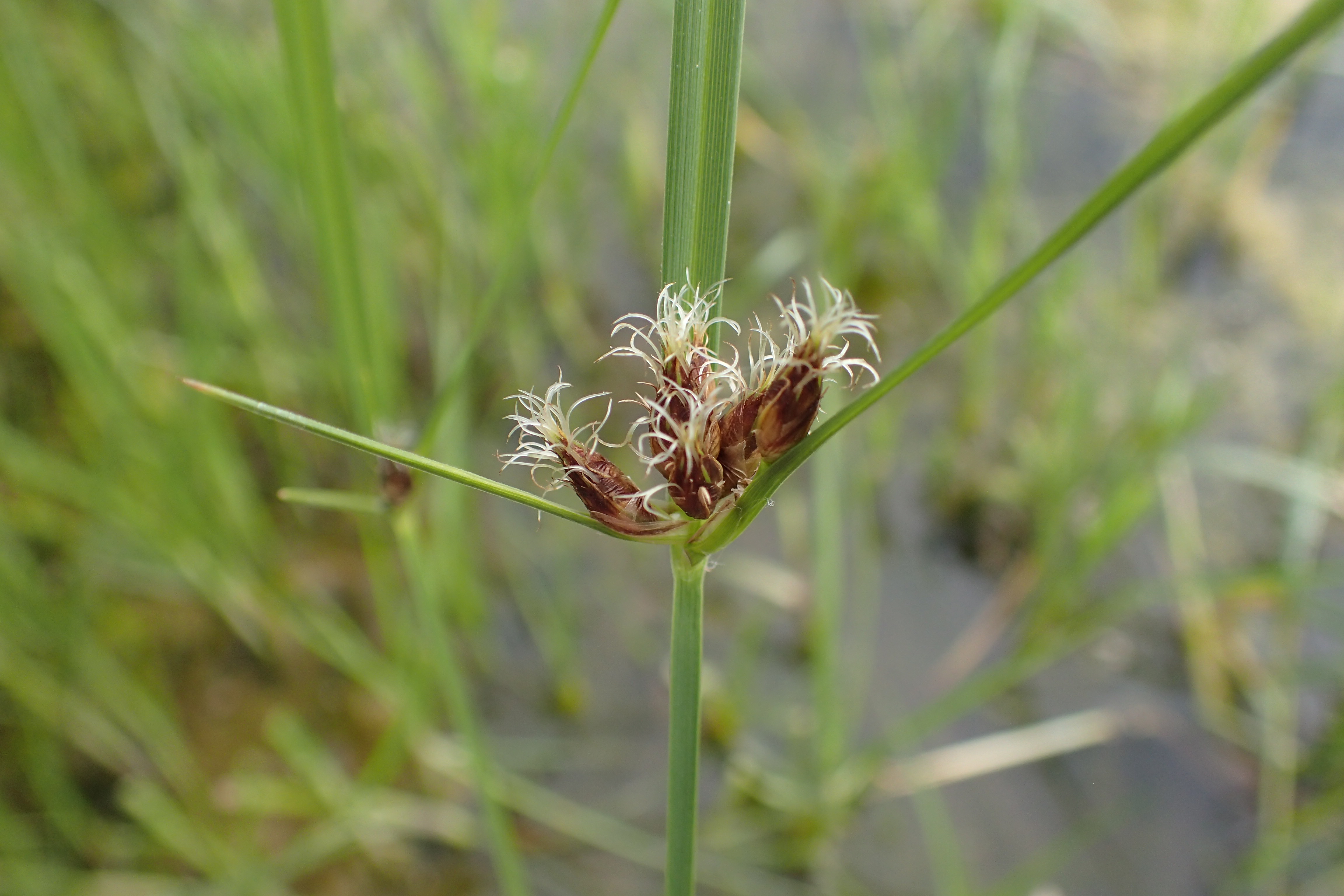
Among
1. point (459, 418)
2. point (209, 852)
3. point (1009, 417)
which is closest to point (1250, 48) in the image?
point (1009, 417)

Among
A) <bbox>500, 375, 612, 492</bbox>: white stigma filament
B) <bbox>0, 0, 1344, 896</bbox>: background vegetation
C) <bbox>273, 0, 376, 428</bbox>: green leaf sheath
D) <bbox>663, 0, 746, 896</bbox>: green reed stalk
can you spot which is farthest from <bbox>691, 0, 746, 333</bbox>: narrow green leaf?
<bbox>0, 0, 1344, 896</bbox>: background vegetation

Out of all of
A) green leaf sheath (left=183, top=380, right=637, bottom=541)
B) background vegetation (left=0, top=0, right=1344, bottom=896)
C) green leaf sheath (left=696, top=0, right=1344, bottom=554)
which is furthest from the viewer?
background vegetation (left=0, top=0, right=1344, bottom=896)

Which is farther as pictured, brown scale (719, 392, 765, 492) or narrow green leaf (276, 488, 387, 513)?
narrow green leaf (276, 488, 387, 513)

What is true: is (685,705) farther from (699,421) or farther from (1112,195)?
(1112,195)

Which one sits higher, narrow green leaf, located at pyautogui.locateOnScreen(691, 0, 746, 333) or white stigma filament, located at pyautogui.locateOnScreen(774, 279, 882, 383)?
narrow green leaf, located at pyautogui.locateOnScreen(691, 0, 746, 333)

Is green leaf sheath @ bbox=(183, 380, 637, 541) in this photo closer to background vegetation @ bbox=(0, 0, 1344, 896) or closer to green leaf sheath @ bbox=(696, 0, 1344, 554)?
green leaf sheath @ bbox=(696, 0, 1344, 554)

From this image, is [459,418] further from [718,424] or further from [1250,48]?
[1250,48]

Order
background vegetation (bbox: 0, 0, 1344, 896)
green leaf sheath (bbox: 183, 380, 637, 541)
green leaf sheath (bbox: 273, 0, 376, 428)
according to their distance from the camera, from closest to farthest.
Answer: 1. green leaf sheath (bbox: 183, 380, 637, 541)
2. green leaf sheath (bbox: 273, 0, 376, 428)
3. background vegetation (bbox: 0, 0, 1344, 896)
